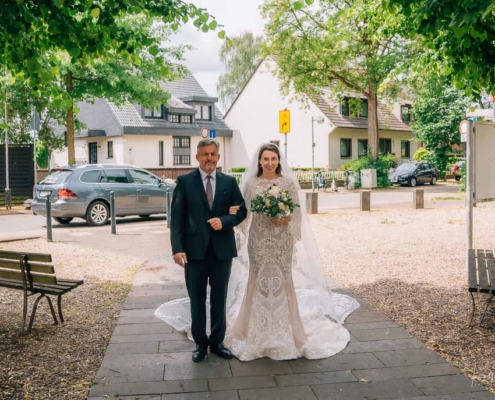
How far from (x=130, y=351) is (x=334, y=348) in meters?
1.91

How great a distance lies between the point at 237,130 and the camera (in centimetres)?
4925

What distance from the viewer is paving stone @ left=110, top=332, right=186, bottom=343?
5.93m

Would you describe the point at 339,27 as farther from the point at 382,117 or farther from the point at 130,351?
the point at 130,351

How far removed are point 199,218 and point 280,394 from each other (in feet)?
5.38

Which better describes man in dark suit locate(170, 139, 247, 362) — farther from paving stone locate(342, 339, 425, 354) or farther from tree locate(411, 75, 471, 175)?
tree locate(411, 75, 471, 175)

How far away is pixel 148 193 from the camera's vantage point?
18000 mm

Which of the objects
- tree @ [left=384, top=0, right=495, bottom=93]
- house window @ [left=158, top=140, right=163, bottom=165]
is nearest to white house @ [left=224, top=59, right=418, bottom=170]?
house window @ [left=158, top=140, right=163, bottom=165]

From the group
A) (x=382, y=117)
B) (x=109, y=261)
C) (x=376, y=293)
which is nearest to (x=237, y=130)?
(x=382, y=117)

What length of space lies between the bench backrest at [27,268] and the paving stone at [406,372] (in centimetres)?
323

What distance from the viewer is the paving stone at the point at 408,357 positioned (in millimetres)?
5168

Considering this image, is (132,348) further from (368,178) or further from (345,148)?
(345,148)

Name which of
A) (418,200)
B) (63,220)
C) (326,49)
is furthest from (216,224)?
(326,49)

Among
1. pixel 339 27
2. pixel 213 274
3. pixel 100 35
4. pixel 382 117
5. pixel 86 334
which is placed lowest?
pixel 86 334

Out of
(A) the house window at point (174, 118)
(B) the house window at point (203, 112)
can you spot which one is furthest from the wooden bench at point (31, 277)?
(B) the house window at point (203, 112)
